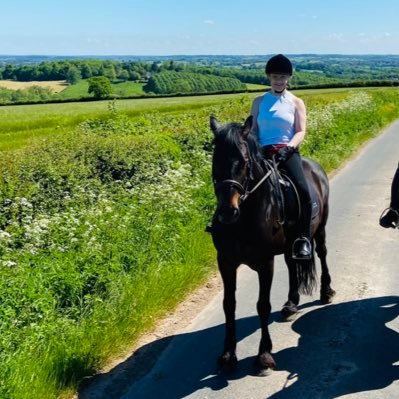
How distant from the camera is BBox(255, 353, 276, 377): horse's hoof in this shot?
4.99m

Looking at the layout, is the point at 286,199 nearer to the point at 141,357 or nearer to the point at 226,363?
the point at 226,363

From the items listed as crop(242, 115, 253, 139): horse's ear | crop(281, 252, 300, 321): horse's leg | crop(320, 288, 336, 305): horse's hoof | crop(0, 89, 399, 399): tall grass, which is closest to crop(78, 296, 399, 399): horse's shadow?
crop(281, 252, 300, 321): horse's leg

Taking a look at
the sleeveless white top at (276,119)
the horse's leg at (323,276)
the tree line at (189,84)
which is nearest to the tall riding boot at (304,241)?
A: the sleeveless white top at (276,119)

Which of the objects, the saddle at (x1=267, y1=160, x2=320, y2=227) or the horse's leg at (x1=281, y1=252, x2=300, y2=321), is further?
the horse's leg at (x1=281, y1=252, x2=300, y2=321)

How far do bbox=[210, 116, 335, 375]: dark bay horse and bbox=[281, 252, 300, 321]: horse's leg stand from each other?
732 millimetres

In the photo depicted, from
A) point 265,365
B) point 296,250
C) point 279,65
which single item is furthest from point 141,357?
point 279,65

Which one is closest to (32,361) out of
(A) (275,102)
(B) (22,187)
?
(A) (275,102)

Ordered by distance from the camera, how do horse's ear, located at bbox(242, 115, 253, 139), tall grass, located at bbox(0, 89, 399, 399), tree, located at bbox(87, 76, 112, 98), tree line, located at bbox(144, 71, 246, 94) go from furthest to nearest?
1. tree line, located at bbox(144, 71, 246, 94)
2. tree, located at bbox(87, 76, 112, 98)
3. tall grass, located at bbox(0, 89, 399, 399)
4. horse's ear, located at bbox(242, 115, 253, 139)

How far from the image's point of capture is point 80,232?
7254mm

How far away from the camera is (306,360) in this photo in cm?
525

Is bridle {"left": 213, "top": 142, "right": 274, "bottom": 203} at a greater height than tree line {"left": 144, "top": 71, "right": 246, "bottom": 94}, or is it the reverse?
tree line {"left": 144, "top": 71, "right": 246, "bottom": 94}

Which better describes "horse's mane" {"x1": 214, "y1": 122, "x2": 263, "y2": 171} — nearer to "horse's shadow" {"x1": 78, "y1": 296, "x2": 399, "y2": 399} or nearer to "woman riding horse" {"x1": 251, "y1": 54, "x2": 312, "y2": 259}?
"woman riding horse" {"x1": 251, "y1": 54, "x2": 312, "y2": 259}

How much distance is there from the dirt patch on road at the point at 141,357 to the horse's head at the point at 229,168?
174cm

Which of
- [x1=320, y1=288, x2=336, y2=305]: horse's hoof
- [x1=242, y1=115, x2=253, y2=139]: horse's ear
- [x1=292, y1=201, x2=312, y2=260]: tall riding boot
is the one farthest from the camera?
[x1=320, y1=288, x2=336, y2=305]: horse's hoof
